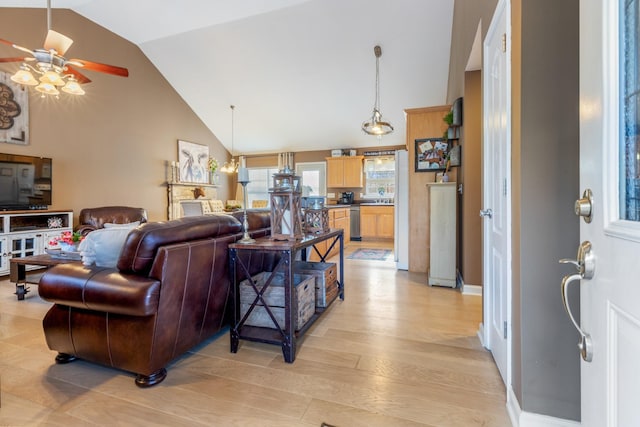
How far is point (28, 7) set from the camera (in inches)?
159

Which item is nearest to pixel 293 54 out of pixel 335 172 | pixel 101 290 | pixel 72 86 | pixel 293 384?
pixel 335 172

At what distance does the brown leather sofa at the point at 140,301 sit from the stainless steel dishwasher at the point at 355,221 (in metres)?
5.71

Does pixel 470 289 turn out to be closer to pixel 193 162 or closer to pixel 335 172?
pixel 335 172

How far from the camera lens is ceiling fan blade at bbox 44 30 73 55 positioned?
2770 millimetres

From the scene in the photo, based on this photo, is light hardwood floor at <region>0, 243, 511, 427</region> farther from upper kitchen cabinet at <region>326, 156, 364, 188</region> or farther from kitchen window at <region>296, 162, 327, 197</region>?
kitchen window at <region>296, 162, 327, 197</region>

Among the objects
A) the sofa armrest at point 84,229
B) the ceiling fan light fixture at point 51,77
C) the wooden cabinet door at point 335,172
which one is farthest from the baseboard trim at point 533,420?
the wooden cabinet door at point 335,172

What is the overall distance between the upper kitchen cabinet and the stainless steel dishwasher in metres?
0.63

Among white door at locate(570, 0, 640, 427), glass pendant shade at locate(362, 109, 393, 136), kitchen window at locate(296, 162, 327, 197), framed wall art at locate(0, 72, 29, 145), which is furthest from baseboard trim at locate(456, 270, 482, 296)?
framed wall art at locate(0, 72, 29, 145)

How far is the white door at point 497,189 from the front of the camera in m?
1.46

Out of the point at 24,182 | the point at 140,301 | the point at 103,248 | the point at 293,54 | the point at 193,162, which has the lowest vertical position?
the point at 140,301

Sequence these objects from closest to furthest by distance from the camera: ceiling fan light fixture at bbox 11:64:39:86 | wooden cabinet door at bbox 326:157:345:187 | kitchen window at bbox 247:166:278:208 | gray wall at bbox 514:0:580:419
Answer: gray wall at bbox 514:0:580:419 → ceiling fan light fixture at bbox 11:64:39:86 → wooden cabinet door at bbox 326:157:345:187 → kitchen window at bbox 247:166:278:208

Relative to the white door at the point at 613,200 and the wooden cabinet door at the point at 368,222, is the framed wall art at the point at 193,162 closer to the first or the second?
the wooden cabinet door at the point at 368,222

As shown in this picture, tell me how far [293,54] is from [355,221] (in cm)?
397

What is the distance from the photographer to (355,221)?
24.2ft
